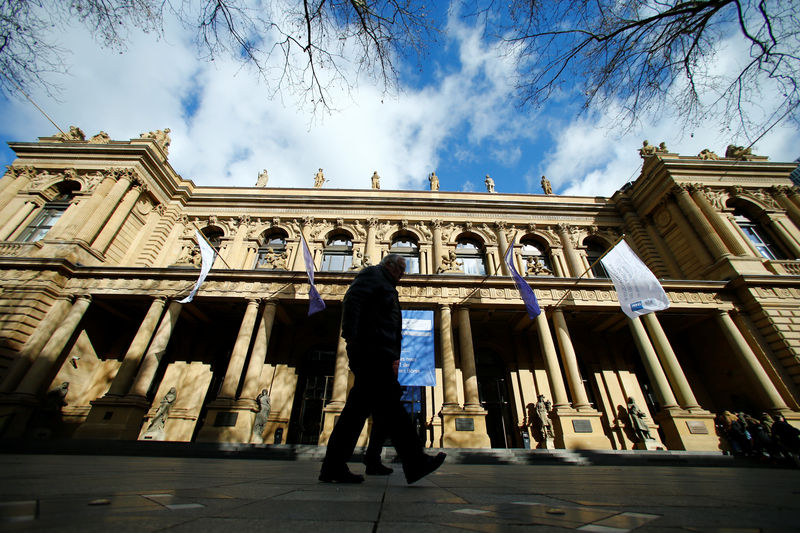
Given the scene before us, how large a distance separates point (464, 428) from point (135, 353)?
11276mm

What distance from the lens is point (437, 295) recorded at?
12.8m

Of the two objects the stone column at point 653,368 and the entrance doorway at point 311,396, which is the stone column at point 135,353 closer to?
the entrance doorway at point 311,396

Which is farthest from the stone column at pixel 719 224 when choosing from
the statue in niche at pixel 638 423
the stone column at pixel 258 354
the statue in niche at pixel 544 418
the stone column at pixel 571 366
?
the stone column at pixel 258 354

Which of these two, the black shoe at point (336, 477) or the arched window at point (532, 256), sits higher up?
the arched window at point (532, 256)

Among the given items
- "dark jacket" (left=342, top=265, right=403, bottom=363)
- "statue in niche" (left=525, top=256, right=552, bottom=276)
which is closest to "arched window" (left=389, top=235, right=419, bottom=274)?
"statue in niche" (left=525, top=256, right=552, bottom=276)

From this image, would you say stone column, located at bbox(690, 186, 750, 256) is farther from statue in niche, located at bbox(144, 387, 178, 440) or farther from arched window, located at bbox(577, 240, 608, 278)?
statue in niche, located at bbox(144, 387, 178, 440)

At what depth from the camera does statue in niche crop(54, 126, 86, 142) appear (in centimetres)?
1764

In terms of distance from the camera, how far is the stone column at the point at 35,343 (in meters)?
11.0

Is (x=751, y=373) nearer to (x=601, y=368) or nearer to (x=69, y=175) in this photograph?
(x=601, y=368)

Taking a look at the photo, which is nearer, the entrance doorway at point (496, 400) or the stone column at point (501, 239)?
the entrance doorway at point (496, 400)

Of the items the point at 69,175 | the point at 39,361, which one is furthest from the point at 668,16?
the point at 69,175

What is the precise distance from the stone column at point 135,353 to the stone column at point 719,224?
2353 cm

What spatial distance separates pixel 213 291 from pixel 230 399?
13.9 feet

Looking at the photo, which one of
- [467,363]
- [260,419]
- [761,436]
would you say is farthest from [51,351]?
[761,436]
